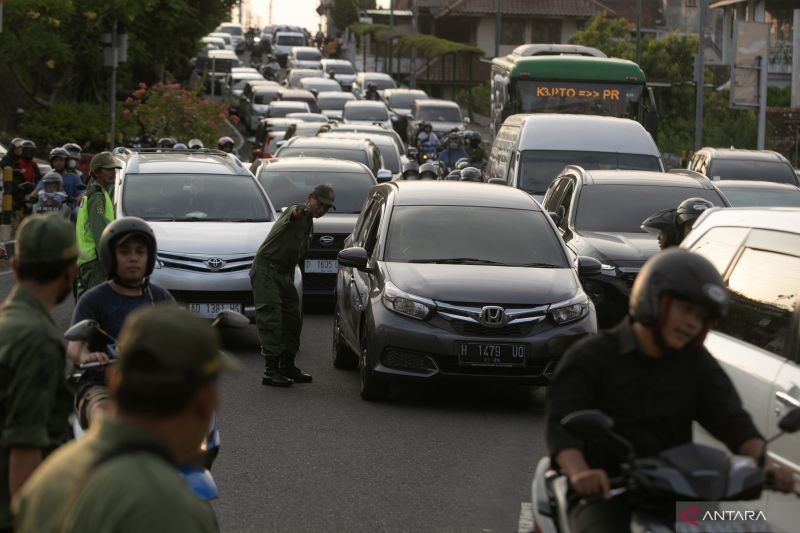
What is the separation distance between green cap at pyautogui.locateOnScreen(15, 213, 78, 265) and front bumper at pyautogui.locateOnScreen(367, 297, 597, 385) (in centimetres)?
670

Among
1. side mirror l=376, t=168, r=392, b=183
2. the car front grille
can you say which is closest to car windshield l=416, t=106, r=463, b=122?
side mirror l=376, t=168, r=392, b=183

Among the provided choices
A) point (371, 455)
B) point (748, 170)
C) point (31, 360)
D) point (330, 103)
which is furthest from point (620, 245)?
point (330, 103)

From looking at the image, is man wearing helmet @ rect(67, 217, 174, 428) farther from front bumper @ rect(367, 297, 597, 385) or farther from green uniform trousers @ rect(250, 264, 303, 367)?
green uniform trousers @ rect(250, 264, 303, 367)

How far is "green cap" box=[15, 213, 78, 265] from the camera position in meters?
4.76

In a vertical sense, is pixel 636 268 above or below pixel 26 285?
below

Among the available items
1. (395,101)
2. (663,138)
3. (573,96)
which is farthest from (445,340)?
(395,101)

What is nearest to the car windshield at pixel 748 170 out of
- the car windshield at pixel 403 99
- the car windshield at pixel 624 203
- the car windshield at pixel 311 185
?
the car windshield at pixel 311 185

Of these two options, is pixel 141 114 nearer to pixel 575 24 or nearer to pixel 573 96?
pixel 573 96

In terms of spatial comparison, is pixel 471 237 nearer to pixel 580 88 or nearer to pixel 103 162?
pixel 103 162

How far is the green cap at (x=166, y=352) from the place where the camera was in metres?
3.12

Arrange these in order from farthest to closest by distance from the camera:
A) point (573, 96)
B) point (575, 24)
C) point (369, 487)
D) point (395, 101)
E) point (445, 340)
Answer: point (575, 24), point (395, 101), point (573, 96), point (445, 340), point (369, 487)

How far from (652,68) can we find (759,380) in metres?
51.0

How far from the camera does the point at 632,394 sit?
4859mm

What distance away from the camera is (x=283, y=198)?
18625 mm
